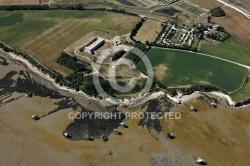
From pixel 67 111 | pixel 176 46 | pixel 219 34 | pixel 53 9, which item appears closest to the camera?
pixel 67 111

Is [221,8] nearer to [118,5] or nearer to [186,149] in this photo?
[118,5]

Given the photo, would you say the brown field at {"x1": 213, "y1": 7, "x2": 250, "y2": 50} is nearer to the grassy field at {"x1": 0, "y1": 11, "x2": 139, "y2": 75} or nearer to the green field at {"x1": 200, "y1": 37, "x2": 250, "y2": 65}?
the green field at {"x1": 200, "y1": 37, "x2": 250, "y2": 65}

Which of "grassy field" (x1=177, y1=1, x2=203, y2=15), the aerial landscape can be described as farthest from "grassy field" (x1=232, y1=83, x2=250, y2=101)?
"grassy field" (x1=177, y1=1, x2=203, y2=15)

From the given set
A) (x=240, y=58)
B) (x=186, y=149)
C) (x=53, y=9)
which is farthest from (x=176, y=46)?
(x=53, y=9)

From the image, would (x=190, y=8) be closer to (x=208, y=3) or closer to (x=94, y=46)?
(x=208, y=3)

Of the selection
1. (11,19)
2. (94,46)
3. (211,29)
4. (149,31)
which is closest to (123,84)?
(94,46)

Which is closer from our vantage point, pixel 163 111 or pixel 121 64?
pixel 163 111
